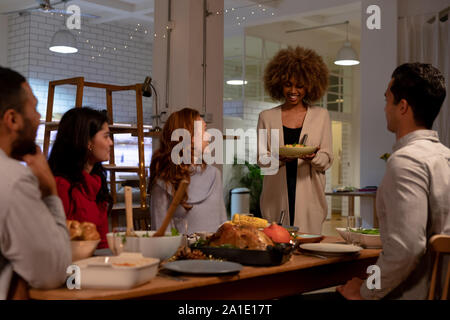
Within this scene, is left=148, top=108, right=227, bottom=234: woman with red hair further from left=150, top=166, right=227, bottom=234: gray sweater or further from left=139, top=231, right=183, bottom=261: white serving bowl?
left=139, top=231, right=183, bottom=261: white serving bowl

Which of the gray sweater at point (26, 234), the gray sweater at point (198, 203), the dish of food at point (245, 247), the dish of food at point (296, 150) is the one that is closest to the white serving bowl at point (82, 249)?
the gray sweater at point (26, 234)

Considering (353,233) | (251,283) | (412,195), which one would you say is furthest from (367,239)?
(251,283)

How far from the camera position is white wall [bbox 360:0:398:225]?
7641 millimetres

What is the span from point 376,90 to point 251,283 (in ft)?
21.1

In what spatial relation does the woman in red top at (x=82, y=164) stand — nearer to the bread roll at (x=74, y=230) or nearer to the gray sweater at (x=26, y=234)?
the bread roll at (x=74, y=230)

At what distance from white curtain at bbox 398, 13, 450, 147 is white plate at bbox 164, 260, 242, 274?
587 cm

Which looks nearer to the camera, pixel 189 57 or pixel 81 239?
pixel 81 239

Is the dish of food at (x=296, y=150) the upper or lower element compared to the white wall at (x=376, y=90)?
lower

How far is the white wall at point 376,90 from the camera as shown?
7.64m

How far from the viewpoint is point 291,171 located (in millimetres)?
3627

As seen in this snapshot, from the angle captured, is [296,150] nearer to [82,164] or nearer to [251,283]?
[82,164]

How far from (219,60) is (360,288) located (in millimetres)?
4198

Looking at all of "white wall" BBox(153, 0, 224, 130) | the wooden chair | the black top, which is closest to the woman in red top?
the black top

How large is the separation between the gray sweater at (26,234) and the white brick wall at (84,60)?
9346 millimetres
